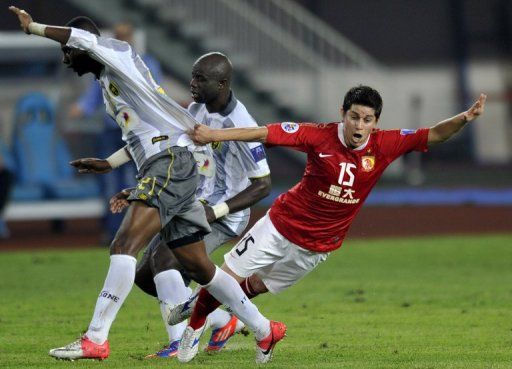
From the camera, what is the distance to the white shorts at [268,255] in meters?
8.00

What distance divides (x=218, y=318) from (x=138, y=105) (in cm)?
163

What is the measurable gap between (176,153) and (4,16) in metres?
23.2

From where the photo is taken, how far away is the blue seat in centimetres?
1788

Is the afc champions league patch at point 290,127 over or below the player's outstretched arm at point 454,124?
below

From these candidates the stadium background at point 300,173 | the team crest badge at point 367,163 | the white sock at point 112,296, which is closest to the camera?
the white sock at point 112,296

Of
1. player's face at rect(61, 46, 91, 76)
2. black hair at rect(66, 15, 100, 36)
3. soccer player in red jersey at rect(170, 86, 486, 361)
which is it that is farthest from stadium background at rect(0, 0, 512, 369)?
black hair at rect(66, 15, 100, 36)

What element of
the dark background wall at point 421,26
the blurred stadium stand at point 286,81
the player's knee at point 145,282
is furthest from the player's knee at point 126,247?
the dark background wall at point 421,26

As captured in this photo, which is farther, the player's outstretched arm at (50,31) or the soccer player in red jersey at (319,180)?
the soccer player in red jersey at (319,180)

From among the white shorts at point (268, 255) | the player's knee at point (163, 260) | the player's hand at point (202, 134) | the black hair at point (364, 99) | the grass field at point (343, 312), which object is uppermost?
the black hair at point (364, 99)

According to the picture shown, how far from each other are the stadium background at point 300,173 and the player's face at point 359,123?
140 cm

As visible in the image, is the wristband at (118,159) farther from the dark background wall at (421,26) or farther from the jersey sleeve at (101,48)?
the dark background wall at (421,26)

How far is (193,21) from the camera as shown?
23.5 metres

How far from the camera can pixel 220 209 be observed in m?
8.09

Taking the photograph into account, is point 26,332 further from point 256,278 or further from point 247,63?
point 247,63
